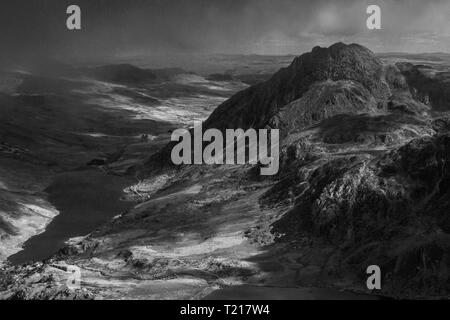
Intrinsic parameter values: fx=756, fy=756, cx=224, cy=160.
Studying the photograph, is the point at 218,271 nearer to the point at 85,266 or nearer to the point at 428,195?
the point at 85,266

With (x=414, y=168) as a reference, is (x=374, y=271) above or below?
below

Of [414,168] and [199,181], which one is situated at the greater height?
[414,168]

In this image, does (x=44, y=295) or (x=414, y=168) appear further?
(x=414, y=168)
